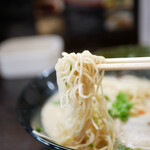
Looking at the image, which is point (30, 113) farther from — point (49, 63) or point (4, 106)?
point (49, 63)

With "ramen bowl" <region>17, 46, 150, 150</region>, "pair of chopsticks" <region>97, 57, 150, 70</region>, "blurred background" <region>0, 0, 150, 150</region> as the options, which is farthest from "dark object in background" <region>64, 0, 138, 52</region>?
"pair of chopsticks" <region>97, 57, 150, 70</region>

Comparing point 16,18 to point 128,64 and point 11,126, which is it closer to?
point 11,126

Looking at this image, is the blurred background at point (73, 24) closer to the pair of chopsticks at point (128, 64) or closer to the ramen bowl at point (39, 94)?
the ramen bowl at point (39, 94)

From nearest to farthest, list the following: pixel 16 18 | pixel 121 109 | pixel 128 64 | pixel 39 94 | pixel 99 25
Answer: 1. pixel 128 64
2. pixel 121 109
3. pixel 39 94
4. pixel 16 18
5. pixel 99 25

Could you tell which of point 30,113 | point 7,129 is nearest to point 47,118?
point 30,113

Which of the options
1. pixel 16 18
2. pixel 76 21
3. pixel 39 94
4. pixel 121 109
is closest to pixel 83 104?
pixel 121 109

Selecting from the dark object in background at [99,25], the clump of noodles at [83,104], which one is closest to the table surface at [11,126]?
the clump of noodles at [83,104]

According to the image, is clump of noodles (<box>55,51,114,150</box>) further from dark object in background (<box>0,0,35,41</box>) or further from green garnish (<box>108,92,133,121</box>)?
dark object in background (<box>0,0,35,41</box>)
